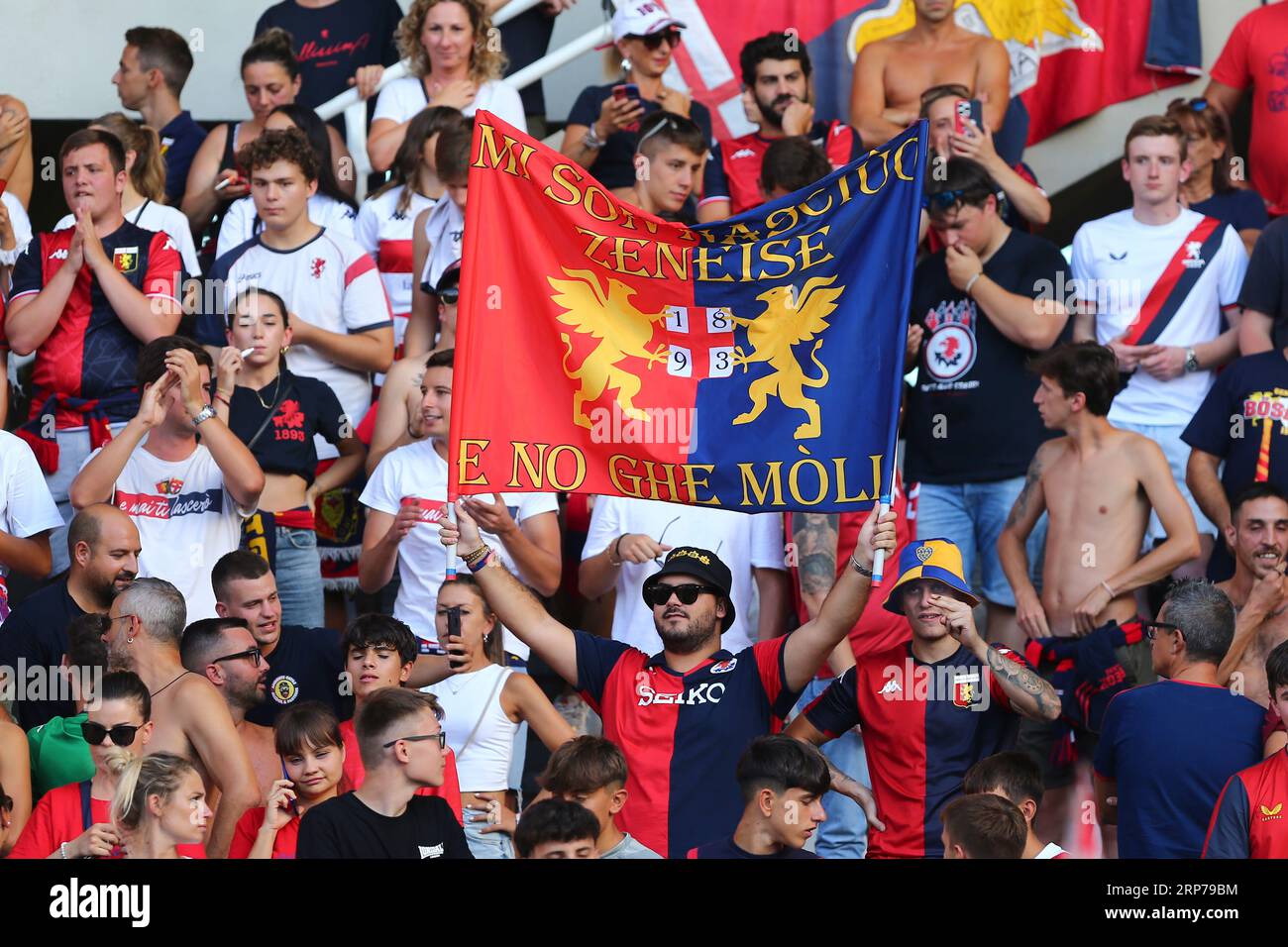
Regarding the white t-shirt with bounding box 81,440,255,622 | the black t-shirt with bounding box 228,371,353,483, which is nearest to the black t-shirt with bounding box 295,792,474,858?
the white t-shirt with bounding box 81,440,255,622

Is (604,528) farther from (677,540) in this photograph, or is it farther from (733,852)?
(733,852)

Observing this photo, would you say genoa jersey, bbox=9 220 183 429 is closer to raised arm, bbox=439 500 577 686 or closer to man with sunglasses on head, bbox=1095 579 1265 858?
raised arm, bbox=439 500 577 686

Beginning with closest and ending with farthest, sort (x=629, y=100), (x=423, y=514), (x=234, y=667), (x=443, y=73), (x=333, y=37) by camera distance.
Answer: (x=234, y=667), (x=423, y=514), (x=629, y=100), (x=443, y=73), (x=333, y=37)

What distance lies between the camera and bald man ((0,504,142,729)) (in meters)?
8.24

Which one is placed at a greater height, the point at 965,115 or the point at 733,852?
the point at 965,115

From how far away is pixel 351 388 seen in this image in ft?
32.3

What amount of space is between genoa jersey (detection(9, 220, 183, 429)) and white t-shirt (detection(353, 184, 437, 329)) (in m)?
1.17

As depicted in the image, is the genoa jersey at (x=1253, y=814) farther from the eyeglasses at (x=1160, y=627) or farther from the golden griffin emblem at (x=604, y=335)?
the golden griffin emblem at (x=604, y=335)

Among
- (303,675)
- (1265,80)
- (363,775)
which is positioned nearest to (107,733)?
(363,775)

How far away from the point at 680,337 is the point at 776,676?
123cm

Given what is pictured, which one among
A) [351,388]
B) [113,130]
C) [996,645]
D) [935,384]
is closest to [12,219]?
[113,130]

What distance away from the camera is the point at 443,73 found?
10891 mm

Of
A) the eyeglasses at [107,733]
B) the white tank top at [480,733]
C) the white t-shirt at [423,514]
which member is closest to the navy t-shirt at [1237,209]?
the white t-shirt at [423,514]
